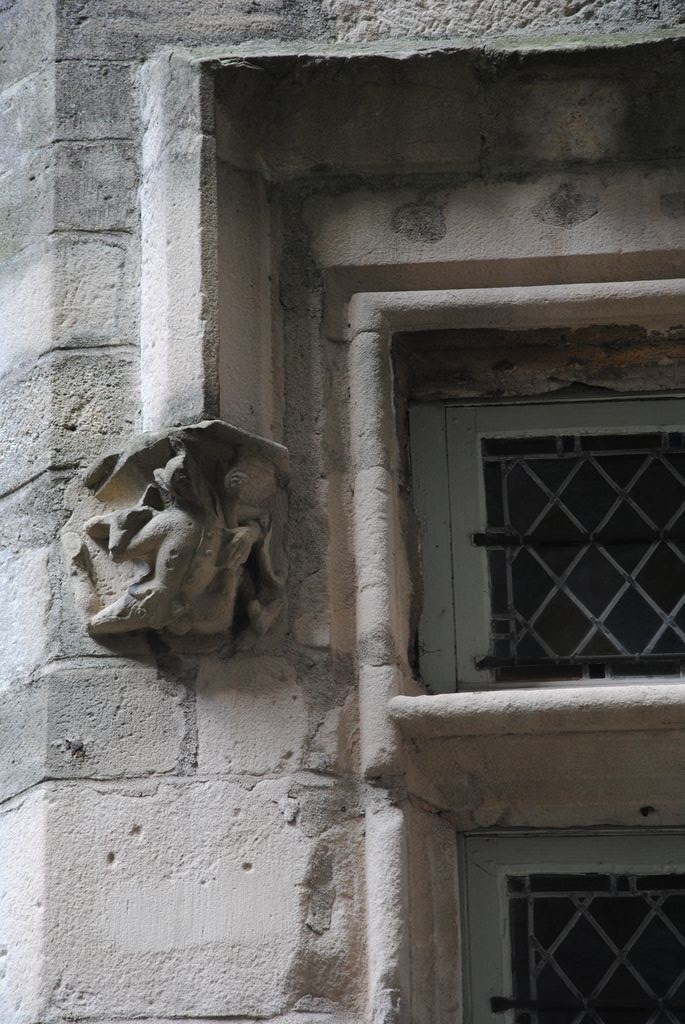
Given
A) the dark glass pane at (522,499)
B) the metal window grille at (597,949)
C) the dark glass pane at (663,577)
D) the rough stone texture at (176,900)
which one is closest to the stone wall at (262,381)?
the rough stone texture at (176,900)

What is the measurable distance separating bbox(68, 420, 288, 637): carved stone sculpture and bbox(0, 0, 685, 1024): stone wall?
0.05 m

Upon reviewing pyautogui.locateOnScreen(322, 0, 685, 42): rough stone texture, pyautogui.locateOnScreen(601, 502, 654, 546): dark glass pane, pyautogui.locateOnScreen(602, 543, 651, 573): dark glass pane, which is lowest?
pyautogui.locateOnScreen(602, 543, 651, 573): dark glass pane

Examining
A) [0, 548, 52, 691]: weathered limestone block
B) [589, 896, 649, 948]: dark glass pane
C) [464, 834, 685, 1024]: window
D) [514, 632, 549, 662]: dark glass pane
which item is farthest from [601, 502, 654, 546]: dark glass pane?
[0, 548, 52, 691]: weathered limestone block

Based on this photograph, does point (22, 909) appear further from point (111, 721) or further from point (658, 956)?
point (658, 956)

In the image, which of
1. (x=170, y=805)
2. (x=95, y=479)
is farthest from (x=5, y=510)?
(x=170, y=805)

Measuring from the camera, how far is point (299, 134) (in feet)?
10.7

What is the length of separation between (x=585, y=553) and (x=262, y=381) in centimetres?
68

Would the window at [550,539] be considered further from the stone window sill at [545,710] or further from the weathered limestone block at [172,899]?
the weathered limestone block at [172,899]

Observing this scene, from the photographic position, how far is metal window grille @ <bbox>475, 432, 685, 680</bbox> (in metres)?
3.09

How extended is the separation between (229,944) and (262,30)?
5.79ft

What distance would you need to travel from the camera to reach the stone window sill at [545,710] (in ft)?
9.26

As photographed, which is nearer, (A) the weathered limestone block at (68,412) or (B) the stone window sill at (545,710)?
(B) the stone window sill at (545,710)

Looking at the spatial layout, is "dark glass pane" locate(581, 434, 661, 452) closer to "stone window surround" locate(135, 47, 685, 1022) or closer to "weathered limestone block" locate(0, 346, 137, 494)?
"stone window surround" locate(135, 47, 685, 1022)

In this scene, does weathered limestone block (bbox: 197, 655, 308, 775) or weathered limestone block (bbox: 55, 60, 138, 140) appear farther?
weathered limestone block (bbox: 55, 60, 138, 140)
